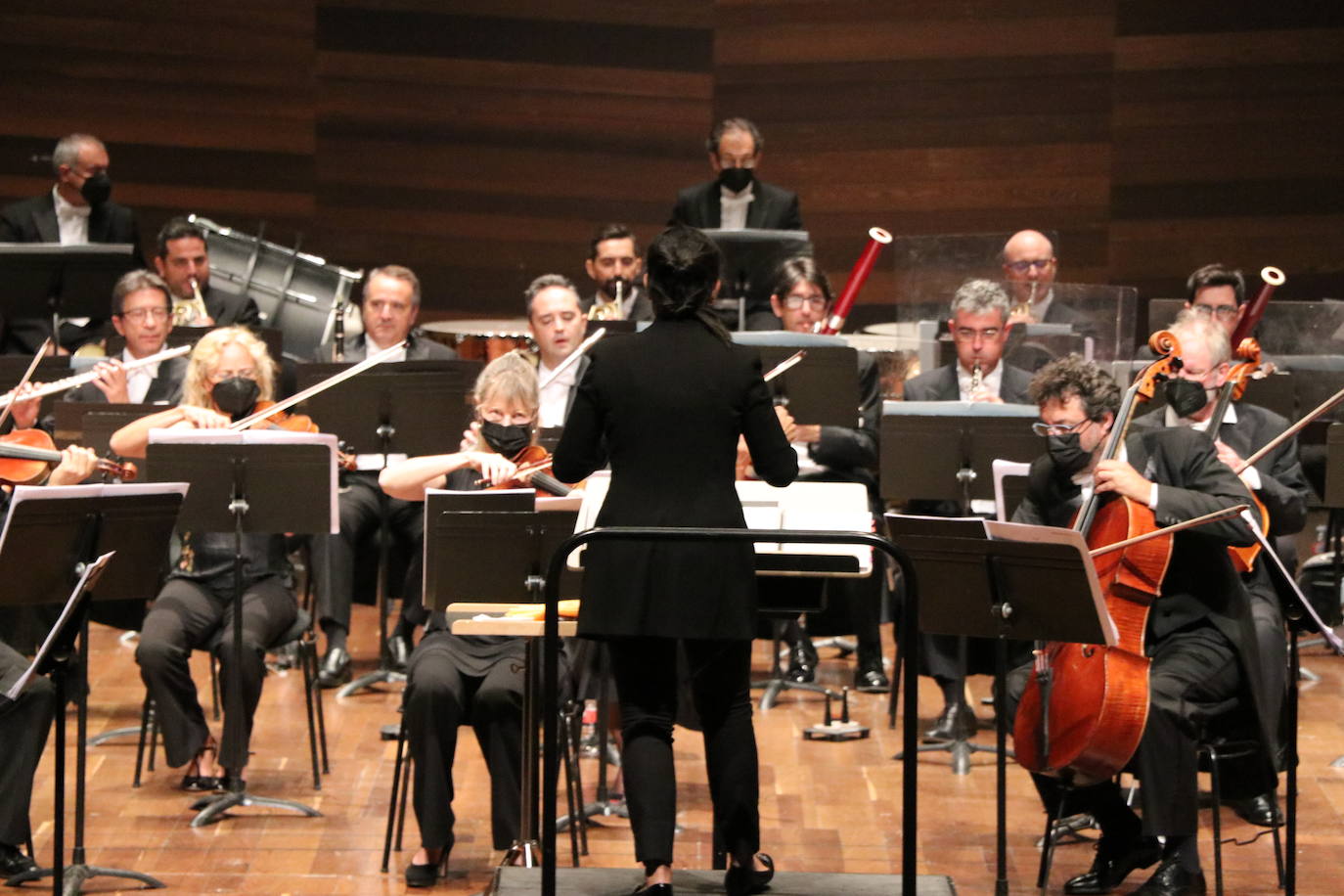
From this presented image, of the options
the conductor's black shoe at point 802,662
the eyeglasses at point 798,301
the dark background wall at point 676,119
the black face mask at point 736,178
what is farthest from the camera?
the dark background wall at point 676,119

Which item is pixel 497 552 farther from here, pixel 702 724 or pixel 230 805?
pixel 230 805

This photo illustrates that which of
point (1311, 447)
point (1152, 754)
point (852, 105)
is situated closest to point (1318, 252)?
point (852, 105)

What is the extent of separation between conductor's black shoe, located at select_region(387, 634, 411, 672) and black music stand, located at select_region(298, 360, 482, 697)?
27.3 inches

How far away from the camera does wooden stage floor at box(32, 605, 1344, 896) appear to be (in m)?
4.16

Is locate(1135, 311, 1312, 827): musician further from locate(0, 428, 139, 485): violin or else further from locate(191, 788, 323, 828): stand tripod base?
locate(0, 428, 139, 485): violin

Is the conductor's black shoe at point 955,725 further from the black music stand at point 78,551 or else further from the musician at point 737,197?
the musician at point 737,197

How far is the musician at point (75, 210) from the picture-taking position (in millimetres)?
7145

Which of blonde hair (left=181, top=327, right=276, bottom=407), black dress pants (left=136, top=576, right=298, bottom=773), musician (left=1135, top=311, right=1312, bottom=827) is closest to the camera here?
musician (left=1135, top=311, right=1312, bottom=827)

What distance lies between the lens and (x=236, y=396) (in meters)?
4.88

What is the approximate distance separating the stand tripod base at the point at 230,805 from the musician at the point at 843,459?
5.76ft

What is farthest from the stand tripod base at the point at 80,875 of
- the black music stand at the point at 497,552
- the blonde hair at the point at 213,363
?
the blonde hair at the point at 213,363

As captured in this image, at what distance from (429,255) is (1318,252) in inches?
164

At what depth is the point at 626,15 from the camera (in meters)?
8.98

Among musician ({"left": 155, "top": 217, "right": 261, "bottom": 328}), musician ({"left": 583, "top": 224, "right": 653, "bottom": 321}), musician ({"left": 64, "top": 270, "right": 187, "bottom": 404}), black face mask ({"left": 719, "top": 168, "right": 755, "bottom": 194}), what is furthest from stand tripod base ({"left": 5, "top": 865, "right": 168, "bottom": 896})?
black face mask ({"left": 719, "top": 168, "right": 755, "bottom": 194})
